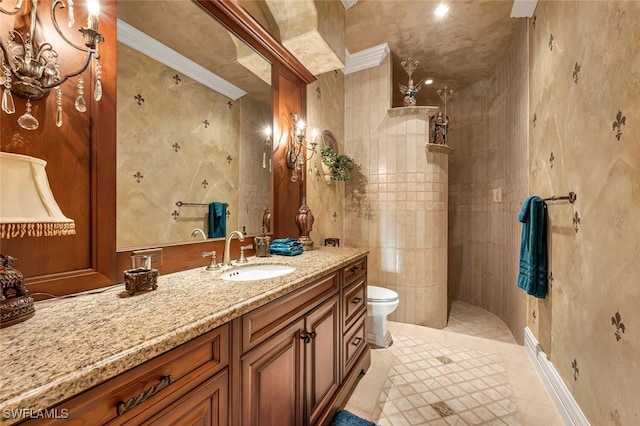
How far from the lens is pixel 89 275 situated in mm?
938

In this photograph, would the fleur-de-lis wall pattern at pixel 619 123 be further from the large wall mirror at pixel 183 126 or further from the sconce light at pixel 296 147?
the large wall mirror at pixel 183 126

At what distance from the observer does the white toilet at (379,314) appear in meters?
2.25

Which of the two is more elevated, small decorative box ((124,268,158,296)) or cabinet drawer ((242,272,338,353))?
small decorative box ((124,268,158,296))

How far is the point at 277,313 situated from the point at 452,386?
1538mm

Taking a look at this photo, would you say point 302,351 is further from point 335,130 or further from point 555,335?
point 335,130

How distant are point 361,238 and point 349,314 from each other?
147 centimetres

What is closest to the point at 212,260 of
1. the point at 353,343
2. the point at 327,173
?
the point at 353,343

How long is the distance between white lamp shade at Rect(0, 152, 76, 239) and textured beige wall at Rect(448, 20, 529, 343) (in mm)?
2899

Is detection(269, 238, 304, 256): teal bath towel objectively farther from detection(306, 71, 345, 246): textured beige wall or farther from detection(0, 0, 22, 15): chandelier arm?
detection(0, 0, 22, 15): chandelier arm

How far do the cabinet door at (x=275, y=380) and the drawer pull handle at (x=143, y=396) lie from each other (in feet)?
0.81

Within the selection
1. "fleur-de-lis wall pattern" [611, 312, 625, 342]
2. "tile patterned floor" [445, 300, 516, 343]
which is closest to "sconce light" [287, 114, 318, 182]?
"fleur-de-lis wall pattern" [611, 312, 625, 342]

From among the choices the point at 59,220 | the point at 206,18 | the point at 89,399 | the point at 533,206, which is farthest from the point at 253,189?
the point at 533,206

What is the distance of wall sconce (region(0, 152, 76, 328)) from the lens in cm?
64

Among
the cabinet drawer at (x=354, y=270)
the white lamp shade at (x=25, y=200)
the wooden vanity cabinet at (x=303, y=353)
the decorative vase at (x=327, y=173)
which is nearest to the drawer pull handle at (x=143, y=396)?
the wooden vanity cabinet at (x=303, y=353)
